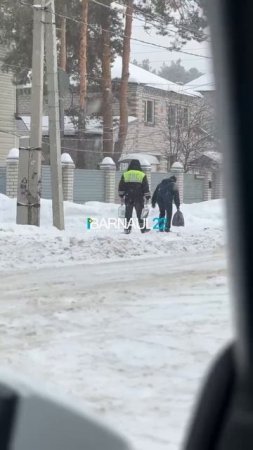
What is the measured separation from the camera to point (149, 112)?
4897cm

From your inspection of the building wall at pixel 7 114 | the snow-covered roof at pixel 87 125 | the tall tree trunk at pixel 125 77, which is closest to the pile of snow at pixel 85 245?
the tall tree trunk at pixel 125 77

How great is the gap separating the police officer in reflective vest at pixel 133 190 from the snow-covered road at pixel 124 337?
259 inches

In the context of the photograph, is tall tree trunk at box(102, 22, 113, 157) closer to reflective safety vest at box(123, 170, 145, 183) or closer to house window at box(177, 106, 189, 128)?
house window at box(177, 106, 189, 128)

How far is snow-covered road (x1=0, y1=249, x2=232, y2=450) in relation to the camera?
5.05 m

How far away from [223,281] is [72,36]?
26.0 m

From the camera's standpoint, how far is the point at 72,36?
116 ft

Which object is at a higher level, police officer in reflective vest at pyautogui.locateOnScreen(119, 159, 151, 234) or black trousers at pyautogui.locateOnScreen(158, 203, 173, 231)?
police officer in reflective vest at pyautogui.locateOnScreen(119, 159, 151, 234)

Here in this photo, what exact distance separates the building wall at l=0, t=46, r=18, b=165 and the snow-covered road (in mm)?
25289

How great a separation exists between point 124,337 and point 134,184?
12.2 metres

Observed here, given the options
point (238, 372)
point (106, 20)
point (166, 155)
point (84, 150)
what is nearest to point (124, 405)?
point (238, 372)

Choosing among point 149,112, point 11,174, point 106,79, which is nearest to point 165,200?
point 11,174

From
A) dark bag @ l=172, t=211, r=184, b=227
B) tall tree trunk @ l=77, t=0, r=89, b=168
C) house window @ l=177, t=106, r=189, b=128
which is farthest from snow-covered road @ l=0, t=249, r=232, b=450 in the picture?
house window @ l=177, t=106, r=189, b=128

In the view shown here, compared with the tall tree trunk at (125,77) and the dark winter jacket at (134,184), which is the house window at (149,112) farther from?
the dark winter jacket at (134,184)

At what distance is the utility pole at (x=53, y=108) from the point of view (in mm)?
18578
